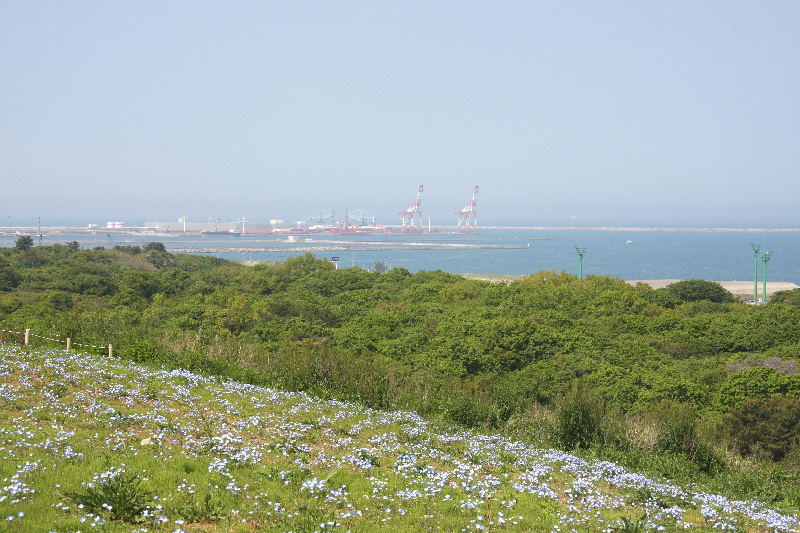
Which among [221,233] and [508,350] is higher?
[221,233]

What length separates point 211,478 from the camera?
4.38 meters

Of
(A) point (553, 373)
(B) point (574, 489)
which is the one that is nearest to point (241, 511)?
(B) point (574, 489)

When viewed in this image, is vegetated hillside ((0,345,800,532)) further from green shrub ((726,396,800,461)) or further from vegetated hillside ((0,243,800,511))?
green shrub ((726,396,800,461))

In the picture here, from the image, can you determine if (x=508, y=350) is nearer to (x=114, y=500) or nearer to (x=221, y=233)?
(x=114, y=500)

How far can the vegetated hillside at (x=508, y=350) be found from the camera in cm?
790

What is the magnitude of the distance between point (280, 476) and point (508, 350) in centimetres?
1115

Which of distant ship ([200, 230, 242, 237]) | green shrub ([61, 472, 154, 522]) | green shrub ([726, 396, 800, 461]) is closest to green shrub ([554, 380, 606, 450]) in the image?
green shrub ([726, 396, 800, 461])

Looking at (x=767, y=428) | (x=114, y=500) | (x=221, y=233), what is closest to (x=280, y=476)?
(x=114, y=500)

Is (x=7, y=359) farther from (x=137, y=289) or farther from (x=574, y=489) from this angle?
(x=137, y=289)

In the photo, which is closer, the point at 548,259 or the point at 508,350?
the point at 508,350

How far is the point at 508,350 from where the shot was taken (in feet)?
49.7

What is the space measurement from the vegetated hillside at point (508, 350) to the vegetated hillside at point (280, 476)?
1.41m

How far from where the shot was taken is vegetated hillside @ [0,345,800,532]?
12.5 feet

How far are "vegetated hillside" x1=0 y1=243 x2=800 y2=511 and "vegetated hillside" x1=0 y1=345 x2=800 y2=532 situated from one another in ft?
4.61
